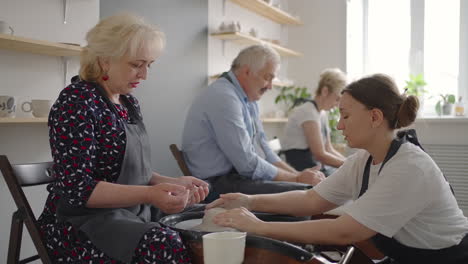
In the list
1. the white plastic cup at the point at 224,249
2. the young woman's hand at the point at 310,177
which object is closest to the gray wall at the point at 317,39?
the young woman's hand at the point at 310,177

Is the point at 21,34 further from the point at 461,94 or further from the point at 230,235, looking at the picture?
the point at 461,94

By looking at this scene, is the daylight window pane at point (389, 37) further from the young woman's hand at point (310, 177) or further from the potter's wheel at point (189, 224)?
the potter's wheel at point (189, 224)

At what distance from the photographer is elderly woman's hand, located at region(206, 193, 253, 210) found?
1.51 meters

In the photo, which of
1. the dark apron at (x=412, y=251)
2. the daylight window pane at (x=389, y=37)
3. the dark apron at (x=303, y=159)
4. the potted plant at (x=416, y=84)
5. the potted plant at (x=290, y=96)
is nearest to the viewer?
the dark apron at (x=412, y=251)

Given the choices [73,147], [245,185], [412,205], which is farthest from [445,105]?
[73,147]

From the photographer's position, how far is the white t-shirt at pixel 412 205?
129 centimetres

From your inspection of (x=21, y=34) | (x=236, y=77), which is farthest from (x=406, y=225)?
(x=21, y=34)

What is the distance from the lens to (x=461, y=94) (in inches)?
182

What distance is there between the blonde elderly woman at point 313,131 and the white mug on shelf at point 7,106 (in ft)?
6.24

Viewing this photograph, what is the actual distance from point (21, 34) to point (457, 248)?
1.95m

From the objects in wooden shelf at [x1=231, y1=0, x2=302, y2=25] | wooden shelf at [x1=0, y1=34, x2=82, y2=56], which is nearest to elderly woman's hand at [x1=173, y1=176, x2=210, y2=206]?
wooden shelf at [x1=0, y1=34, x2=82, y2=56]

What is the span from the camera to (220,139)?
223 cm

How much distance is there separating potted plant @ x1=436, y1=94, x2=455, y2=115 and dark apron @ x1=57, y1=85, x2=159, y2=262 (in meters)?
3.76

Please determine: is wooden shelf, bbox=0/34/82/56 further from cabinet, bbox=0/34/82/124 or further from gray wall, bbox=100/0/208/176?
gray wall, bbox=100/0/208/176
